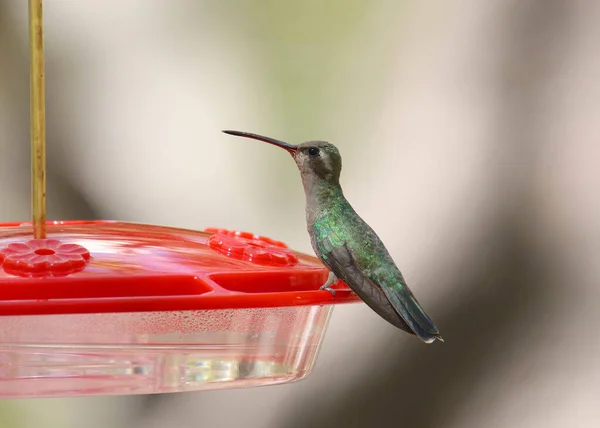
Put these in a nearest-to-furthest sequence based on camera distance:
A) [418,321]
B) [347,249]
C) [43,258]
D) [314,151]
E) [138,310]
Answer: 1. [138,310]
2. [43,258]
3. [418,321]
4. [347,249]
5. [314,151]

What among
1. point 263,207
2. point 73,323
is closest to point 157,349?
point 73,323

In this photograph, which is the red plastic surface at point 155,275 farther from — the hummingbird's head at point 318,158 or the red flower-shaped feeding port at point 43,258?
the hummingbird's head at point 318,158

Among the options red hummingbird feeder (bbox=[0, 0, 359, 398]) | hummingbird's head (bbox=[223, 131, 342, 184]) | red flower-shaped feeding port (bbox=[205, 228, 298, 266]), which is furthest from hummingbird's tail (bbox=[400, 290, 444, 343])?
hummingbird's head (bbox=[223, 131, 342, 184])

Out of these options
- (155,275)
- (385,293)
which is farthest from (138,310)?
(385,293)

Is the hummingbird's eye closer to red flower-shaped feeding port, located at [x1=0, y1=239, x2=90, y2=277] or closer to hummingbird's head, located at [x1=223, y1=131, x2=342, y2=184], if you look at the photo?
hummingbird's head, located at [x1=223, y1=131, x2=342, y2=184]

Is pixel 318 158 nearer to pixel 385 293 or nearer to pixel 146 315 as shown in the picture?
pixel 385 293

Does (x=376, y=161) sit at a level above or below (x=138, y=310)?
below

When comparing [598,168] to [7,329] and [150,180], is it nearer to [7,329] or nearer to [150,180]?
[150,180]
